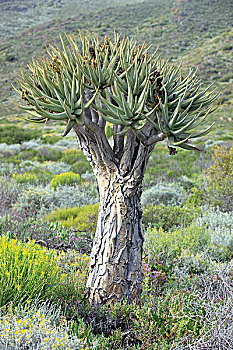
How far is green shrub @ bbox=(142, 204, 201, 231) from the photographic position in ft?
20.3

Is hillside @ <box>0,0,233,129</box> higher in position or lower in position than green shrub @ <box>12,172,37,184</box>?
higher

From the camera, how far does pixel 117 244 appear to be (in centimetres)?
299

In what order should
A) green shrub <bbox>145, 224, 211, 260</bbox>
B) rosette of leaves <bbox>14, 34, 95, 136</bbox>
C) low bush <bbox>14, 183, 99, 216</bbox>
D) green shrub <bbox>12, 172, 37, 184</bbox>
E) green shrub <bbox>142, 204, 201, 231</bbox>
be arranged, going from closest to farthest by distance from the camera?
rosette of leaves <bbox>14, 34, 95, 136</bbox>, green shrub <bbox>145, 224, 211, 260</bbox>, green shrub <bbox>142, 204, 201, 231</bbox>, low bush <bbox>14, 183, 99, 216</bbox>, green shrub <bbox>12, 172, 37, 184</bbox>

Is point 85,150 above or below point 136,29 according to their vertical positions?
below

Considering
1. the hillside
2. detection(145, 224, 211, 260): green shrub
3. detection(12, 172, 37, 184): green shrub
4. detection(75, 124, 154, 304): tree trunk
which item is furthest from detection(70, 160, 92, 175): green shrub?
the hillside

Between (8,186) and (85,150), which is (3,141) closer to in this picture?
(8,186)

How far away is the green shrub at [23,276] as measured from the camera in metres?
2.62

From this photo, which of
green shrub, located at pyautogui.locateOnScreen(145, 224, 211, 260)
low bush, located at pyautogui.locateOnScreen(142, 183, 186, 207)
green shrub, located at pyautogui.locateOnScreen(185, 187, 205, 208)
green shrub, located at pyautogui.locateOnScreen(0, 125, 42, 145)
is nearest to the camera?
green shrub, located at pyautogui.locateOnScreen(145, 224, 211, 260)

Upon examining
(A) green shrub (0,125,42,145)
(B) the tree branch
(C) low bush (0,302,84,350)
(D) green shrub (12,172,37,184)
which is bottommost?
(D) green shrub (12,172,37,184)

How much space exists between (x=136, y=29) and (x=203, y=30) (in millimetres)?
10630

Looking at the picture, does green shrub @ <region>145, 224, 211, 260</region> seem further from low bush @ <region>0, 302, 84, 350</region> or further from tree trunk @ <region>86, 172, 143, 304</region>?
low bush @ <region>0, 302, 84, 350</region>

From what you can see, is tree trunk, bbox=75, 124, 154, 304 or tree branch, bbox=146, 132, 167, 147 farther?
tree trunk, bbox=75, 124, 154, 304

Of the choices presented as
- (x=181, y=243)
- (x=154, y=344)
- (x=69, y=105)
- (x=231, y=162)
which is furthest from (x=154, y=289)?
(x=231, y=162)

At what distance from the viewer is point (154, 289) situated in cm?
338
